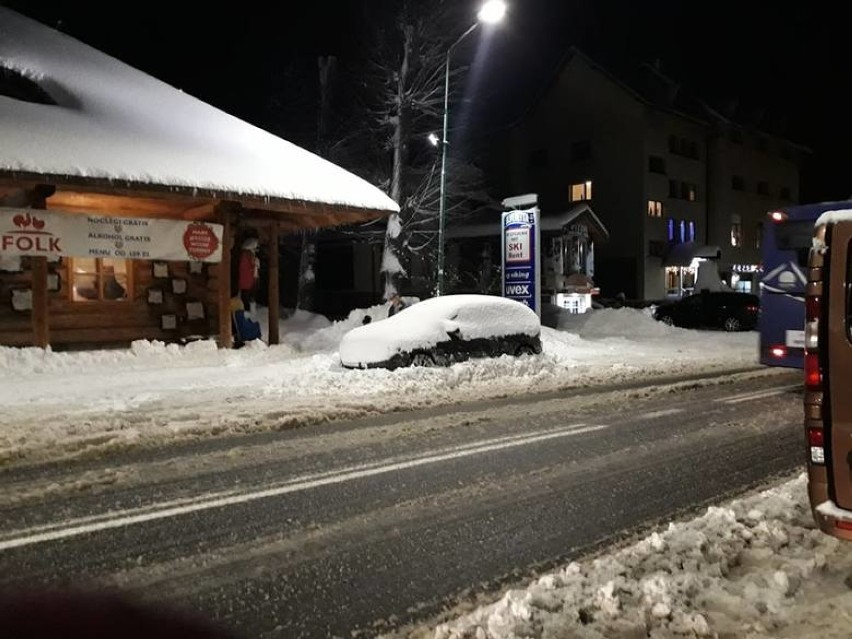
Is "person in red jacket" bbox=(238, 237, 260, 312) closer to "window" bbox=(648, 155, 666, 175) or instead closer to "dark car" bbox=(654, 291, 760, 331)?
"dark car" bbox=(654, 291, 760, 331)

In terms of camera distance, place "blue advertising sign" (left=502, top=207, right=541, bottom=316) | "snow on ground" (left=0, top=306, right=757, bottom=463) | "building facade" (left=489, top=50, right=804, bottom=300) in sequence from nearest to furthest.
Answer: "snow on ground" (left=0, top=306, right=757, bottom=463), "blue advertising sign" (left=502, top=207, right=541, bottom=316), "building facade" (left=489, top=50, right=804, bottom=300)

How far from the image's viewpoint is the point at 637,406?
1041cm

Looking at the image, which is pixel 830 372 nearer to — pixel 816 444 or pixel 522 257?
pixel 816 444

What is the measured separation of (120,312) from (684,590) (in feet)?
48.7

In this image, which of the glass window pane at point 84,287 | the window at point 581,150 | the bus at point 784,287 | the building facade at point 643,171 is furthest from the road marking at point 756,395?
the window at point 581,150

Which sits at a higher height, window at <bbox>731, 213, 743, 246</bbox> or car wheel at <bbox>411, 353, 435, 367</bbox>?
window at <bbox>731, 213, 743, 246</bbox>

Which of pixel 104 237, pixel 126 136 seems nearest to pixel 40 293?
pixel 104 237

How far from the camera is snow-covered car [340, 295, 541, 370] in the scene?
1290cm

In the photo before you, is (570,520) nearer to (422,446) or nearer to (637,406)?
(422,446)

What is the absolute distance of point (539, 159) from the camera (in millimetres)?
44906

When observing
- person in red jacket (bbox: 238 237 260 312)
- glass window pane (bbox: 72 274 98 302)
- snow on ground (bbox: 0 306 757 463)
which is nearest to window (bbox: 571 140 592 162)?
snow on ground (bbox: 0 306 757 463)

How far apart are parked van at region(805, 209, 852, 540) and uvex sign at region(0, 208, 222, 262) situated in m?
13.3

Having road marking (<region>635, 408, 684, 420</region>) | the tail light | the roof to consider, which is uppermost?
the roof

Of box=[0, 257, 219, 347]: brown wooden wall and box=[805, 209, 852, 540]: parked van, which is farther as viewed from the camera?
box=[0, 257, 219, 347]: brown wooden wall
